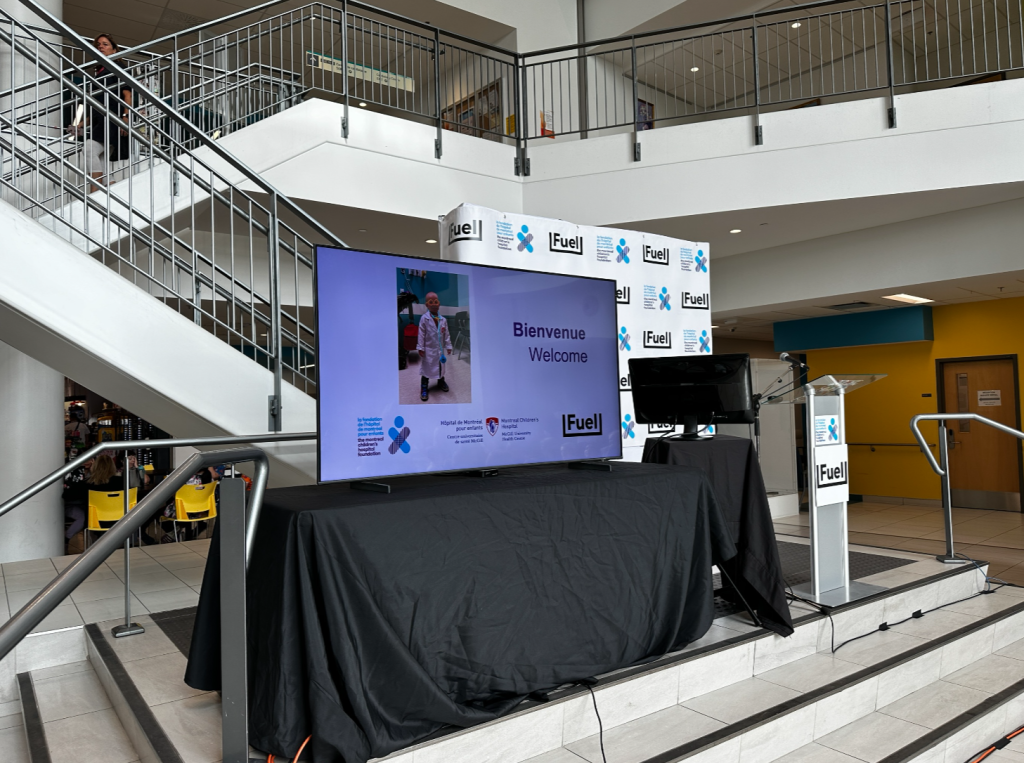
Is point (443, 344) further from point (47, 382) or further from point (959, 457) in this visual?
point (959, 457)

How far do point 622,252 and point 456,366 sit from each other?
3.32 meters

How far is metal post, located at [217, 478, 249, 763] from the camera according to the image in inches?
75.7

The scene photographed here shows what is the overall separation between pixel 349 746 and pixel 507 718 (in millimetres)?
553

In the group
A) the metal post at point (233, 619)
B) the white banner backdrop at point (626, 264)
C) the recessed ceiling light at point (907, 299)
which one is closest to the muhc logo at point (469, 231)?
the white banner backdrop at point (626, 264)

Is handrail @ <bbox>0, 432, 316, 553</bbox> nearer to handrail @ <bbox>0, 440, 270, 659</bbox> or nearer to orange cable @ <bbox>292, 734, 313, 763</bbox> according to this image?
handrail @ <bbox>0, 440, 270, 659</bbox>

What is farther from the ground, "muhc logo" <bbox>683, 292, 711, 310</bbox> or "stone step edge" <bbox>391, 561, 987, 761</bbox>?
"muhc logo" <bbox>683, 292, 711, 310</bbox>

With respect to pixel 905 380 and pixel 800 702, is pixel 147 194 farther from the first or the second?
pixel 905 380

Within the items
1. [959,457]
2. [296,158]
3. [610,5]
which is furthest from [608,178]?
[959,457]

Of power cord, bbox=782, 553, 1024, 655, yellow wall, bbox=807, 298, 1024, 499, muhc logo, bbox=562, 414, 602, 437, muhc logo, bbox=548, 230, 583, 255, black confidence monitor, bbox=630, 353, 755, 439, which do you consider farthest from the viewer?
yellow wall, bbox=807, 298, 1024, 499

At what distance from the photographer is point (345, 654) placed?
2070mm

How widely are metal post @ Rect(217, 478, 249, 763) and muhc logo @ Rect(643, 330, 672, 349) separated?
4.26m

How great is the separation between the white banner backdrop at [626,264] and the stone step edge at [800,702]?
2.09 metres

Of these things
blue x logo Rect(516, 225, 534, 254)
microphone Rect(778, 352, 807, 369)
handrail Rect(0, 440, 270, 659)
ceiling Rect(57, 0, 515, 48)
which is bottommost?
handrail Rect(0, 440, 270, 659)

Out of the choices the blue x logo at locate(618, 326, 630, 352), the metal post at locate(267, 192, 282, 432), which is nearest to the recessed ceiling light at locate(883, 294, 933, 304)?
the blue x logo at locate(618, 326, 630, 352)
